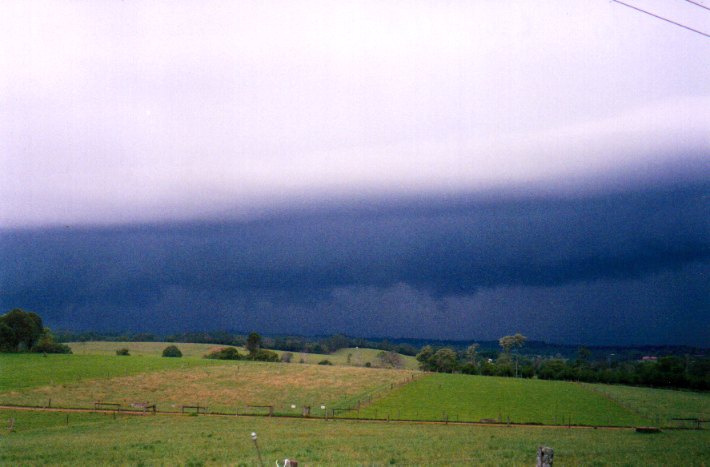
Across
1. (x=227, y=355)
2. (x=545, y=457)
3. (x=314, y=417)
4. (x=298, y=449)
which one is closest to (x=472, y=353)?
(x=227, y=355)

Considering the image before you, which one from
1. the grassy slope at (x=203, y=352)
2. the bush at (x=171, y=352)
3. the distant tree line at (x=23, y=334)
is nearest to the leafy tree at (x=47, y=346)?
the distant tree line at (x=23, y=334)

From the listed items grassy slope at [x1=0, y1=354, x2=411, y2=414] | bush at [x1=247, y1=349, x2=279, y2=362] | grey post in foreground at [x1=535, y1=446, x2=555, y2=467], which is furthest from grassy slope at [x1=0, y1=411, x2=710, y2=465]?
bush at [x1=247, y1=349, x2=279, y2=362]

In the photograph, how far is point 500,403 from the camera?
73625 mm

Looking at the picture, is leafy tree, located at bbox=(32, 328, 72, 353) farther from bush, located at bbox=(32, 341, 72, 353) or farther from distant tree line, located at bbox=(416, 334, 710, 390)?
distant tree line, located at bbox=(416, 334, 710, 390)

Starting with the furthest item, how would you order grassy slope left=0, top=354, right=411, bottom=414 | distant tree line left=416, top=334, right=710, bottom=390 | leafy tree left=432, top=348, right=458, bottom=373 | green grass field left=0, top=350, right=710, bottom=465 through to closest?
leafy tree left=432, top=348, right=458, bottom=373 → distant tree line left=416, top=334, right=710, bottom=390 → grassy slope left=0, top=354, right=411, bottom=414 → green grass field left=0, top=350, right=710, bottom=465

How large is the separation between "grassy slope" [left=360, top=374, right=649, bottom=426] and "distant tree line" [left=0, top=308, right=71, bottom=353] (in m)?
77.0

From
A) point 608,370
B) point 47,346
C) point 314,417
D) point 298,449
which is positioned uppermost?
point 298,449

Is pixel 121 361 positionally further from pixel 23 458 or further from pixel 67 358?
pixel 23 458

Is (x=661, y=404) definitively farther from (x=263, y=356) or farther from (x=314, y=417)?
(x=263, y=356)

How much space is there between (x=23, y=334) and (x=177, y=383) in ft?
180

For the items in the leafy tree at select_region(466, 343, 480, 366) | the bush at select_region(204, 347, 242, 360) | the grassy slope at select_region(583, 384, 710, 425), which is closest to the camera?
the grassy slope at select_region(583, 384, 710, 425)

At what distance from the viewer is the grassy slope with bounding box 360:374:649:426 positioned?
6047cm

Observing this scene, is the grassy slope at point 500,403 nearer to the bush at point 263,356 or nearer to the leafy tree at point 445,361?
the leafy tree at point 445,361

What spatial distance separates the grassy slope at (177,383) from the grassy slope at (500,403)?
617 cm
